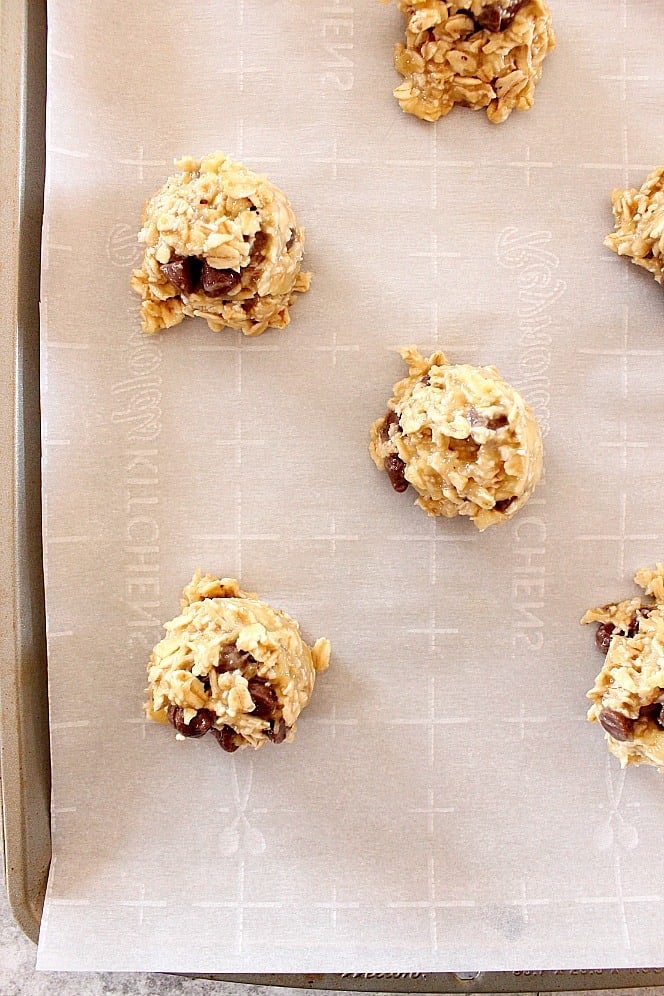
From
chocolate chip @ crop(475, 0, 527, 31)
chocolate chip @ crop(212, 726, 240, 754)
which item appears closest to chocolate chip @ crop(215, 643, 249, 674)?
chocolate chip @ crop(212, 726, 240, 754)

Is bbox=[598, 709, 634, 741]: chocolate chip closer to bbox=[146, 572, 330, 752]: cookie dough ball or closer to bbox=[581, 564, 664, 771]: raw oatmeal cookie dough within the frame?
bbox=[581, 564, 664, 771]: raw oatmeal cookie dough

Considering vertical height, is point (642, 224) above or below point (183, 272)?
above

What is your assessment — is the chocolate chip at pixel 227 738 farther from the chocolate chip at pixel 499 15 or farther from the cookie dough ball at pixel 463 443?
the chocolate chip at pixel 499 15

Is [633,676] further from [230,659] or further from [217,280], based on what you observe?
[217,280]


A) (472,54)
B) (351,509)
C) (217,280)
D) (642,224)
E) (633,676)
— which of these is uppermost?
(472,54)

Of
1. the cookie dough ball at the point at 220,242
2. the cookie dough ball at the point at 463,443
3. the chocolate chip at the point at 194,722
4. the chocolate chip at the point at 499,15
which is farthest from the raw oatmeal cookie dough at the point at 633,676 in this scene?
the chocolate chip at the point at 499,15

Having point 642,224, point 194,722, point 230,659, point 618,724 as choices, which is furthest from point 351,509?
point 642,224

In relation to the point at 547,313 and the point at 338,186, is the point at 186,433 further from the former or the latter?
the point at 547,313
